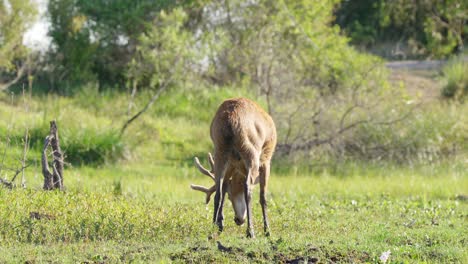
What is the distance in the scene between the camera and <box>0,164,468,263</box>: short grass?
311 inches

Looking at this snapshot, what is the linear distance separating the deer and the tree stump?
2.65 meters

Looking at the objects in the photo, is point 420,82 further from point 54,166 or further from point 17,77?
point 54,166

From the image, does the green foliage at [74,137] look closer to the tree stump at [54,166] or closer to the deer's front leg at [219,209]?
the tree stump at [54,166]

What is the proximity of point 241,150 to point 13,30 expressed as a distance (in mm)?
13899

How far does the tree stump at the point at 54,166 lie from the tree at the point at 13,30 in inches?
386

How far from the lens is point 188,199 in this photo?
13.8 metres

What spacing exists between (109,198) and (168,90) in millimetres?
11520

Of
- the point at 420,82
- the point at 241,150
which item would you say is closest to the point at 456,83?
the point at 420,82

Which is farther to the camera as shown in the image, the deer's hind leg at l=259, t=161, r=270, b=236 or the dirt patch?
the dirt patch

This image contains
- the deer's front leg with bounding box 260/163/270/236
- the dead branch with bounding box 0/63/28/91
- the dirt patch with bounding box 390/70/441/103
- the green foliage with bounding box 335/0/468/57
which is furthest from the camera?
the green foliage with bounding box 335/0/468/57

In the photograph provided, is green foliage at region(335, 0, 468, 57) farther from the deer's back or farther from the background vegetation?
the deer's back

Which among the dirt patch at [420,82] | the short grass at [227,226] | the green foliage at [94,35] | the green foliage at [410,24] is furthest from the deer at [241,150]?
the green foliage at [410,24]

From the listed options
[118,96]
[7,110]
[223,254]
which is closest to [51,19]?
[118,96]


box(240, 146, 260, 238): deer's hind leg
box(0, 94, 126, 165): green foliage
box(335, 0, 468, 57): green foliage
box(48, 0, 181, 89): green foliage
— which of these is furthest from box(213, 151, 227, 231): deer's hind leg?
box(335, 0, 468, 57): green foliage
